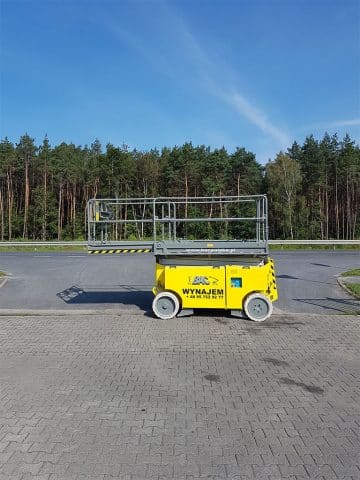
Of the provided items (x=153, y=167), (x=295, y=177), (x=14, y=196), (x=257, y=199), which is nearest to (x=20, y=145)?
(x=14, y=196)

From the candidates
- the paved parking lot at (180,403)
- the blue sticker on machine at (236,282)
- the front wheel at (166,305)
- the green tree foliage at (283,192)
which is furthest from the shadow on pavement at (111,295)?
the green tree foliage at (283,192)

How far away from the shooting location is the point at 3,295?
12.8 meters

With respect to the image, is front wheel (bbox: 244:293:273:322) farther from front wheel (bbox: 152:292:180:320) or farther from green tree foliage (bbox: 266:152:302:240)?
green tree foliage (bbox: 266:152:302:240)

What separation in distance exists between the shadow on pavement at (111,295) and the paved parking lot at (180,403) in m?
3.04

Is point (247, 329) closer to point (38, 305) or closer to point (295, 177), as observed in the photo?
point (38, 305)

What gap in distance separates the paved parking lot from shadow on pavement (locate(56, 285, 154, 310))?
3.04 meters

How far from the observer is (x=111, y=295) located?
41.6 ft

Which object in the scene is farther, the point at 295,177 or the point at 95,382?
the point at 295,177

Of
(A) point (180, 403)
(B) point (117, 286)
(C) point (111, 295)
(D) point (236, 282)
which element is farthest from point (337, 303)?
(A) point (180, 403)

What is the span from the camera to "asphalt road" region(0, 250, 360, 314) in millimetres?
11367

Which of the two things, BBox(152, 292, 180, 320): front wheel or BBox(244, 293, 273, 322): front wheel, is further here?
BBox(152, 292, 180, 320): front wheel

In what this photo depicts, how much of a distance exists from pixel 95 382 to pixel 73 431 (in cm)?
146

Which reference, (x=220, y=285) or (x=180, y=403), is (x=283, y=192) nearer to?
(x=220, y=285)

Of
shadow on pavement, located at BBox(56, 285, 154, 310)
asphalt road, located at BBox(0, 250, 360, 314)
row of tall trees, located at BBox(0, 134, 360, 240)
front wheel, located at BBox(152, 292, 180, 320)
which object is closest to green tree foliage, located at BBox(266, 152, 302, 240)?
row of tall trees, located at BBox(0, 134, 360, 240)
